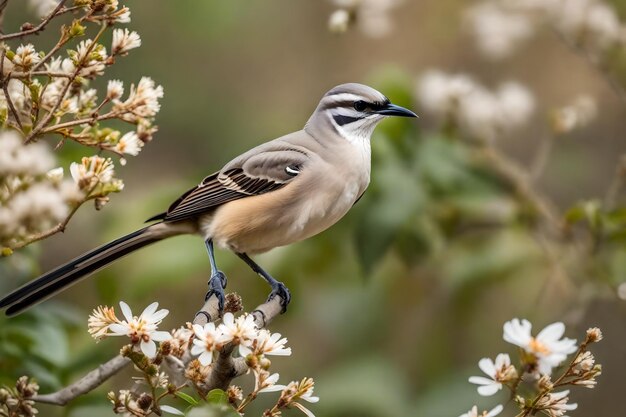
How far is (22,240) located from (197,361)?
46 cm

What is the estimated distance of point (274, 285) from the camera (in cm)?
365

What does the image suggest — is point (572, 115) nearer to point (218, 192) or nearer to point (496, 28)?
point (496, 28)

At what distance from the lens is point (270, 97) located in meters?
7.95

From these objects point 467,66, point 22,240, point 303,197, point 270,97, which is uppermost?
point 270,97

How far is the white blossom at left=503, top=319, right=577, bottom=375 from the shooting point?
1.91 metres

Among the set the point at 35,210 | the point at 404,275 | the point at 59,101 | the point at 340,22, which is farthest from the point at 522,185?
the point at 35,210

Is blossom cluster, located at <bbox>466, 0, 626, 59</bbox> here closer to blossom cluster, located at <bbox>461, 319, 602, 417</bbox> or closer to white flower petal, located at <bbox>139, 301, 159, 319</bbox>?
blossom cluster, located at <bbox>461, 319, 602, 417</bbox>

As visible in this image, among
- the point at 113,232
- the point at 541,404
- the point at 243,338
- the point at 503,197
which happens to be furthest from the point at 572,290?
the point at 243,338

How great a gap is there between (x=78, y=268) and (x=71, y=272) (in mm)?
39

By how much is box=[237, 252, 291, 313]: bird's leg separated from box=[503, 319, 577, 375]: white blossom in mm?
1599

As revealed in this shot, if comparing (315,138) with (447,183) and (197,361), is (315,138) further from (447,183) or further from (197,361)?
(197,361)

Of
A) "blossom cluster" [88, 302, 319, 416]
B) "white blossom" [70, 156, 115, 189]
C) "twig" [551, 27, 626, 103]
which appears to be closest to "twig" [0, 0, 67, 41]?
"white blossom" [70, 156, 115, 189]

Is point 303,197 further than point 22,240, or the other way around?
point 303,197

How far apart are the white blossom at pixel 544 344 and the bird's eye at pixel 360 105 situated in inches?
60.8
